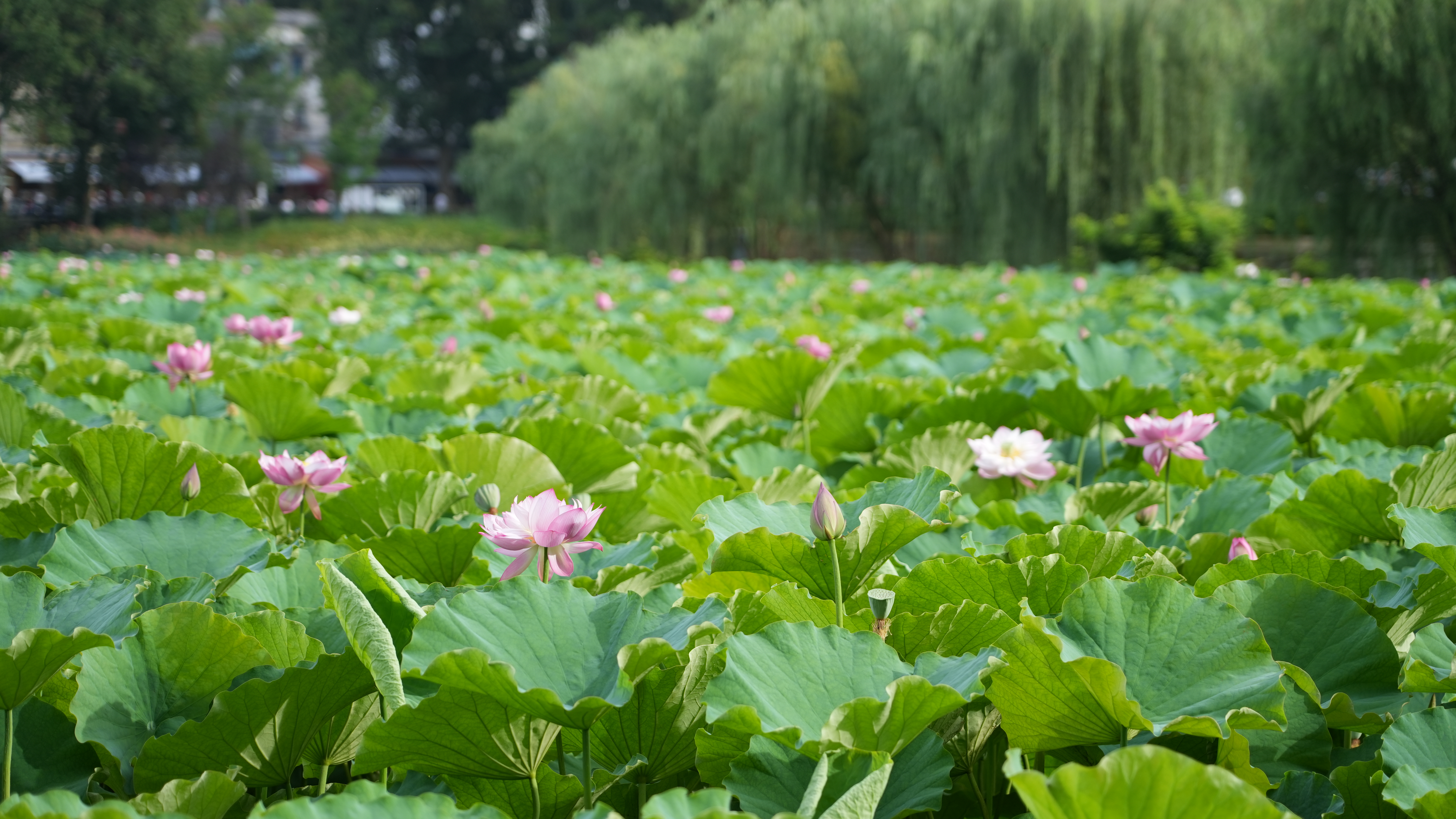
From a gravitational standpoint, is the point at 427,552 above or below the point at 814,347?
below

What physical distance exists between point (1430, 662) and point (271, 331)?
2.41 m

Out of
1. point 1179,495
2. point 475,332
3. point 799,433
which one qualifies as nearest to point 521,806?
point 1179,495

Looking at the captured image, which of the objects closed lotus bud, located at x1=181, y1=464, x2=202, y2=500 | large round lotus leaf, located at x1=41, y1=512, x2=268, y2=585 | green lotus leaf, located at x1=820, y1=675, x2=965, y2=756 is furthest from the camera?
closed lotus bud, located at x1=181, y1=464, x2=202, y2=500

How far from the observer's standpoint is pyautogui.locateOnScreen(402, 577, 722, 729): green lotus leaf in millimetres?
650

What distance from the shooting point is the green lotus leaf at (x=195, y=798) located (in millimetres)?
661

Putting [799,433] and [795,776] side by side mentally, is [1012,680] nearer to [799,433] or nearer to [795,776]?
[795,776]

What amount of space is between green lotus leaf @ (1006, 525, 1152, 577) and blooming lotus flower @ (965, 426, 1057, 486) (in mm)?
434

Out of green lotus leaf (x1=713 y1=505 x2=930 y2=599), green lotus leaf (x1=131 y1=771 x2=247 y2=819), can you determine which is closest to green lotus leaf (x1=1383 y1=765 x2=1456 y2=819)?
green lotus leaf (x1=713 y1=505 x2=930 y2=599)

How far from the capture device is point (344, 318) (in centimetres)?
388

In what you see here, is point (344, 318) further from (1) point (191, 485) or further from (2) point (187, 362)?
(1) point (191, 485)

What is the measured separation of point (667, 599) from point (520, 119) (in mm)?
27678

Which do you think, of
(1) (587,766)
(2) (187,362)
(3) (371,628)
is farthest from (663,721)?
(2) (187,362)

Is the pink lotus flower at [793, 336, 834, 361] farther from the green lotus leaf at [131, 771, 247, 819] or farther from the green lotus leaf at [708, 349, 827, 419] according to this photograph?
the green lotus leaf at [131, 771, 247, 819]

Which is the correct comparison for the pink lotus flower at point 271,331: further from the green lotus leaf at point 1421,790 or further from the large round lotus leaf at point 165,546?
the green lotus leaf at point 1421,790
